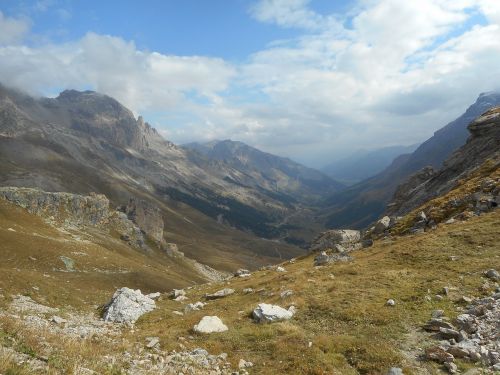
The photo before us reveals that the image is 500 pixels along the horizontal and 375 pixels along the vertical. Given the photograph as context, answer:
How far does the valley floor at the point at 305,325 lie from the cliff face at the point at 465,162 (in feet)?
103

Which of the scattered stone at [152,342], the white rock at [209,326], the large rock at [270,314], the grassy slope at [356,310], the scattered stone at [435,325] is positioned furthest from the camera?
the large rock at [270,314]

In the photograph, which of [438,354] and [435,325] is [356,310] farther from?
[438,354]

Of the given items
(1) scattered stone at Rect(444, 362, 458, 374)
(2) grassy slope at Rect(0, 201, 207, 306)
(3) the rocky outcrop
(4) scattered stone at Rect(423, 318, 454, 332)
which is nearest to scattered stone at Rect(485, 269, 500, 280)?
(4) scattered stone at Rect(423, 318, 454, 332)

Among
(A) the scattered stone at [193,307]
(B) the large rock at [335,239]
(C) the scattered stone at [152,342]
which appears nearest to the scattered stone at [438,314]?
(C) the scattered stone at [152,342]

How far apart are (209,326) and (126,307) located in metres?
11.9

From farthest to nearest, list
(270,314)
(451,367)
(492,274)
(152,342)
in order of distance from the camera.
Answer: (492,274)
(270,314)
(152,342)
(451,367)

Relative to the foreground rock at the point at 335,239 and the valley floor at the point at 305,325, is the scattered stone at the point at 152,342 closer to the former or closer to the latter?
the valley floor at the point at 305,325

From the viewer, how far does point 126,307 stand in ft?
111

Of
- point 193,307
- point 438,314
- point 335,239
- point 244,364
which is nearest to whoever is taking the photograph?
point 244,364

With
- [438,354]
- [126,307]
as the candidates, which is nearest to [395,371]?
[438,354]

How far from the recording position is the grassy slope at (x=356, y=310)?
19.5m

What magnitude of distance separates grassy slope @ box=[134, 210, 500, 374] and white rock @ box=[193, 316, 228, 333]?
689 mm

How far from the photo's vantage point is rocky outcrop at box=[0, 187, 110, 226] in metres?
132

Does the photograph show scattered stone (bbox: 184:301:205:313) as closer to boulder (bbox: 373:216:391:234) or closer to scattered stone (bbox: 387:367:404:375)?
scattered stone (bbox: 387:367:404:375)
